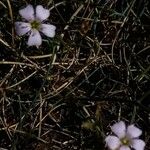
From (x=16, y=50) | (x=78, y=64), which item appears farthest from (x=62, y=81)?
(x=16, y=50)

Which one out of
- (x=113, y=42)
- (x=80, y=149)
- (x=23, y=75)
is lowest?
(x=80, y=149)

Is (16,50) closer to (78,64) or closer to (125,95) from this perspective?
(78,64)

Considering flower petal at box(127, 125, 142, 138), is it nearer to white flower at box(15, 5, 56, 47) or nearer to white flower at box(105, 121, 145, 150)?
white flower at box(105, 121, 145, 150)

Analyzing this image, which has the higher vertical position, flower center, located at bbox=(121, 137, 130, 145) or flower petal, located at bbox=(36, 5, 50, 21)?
flower petal, located at bbox=(36, 5, 50, 21)

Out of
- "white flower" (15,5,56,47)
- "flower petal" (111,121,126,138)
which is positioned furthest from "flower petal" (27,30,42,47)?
"flower petal" (111,121,126,138)

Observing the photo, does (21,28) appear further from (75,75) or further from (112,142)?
(112,142)

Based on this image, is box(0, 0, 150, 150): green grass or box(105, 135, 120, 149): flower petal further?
box(0, 0, 150, 150): green grass

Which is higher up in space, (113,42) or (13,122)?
(113,42)
